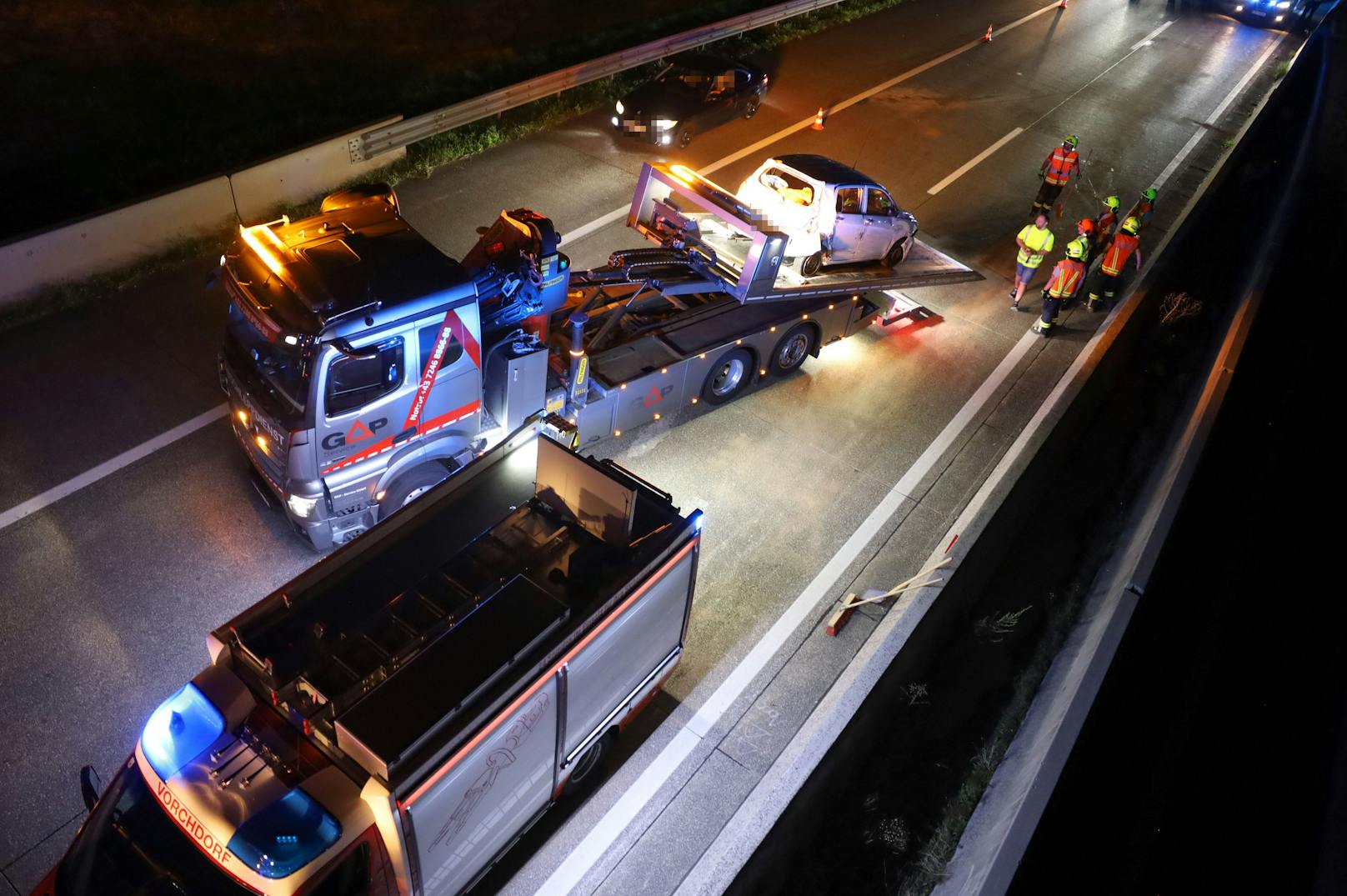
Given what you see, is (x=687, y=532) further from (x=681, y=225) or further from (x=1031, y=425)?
(x=1031, y=425)

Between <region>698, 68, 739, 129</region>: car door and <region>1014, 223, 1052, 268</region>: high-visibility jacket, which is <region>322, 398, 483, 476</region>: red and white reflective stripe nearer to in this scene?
<region>1014, 223, 1052, 268</region>: high-visibility jacket

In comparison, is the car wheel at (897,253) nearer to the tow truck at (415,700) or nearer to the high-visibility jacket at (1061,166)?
the high-visibility jacket at (1061,166)

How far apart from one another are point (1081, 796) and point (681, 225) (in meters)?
7.24

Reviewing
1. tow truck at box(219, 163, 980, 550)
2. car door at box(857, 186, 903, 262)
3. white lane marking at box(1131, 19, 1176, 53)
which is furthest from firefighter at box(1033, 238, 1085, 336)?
white lane marking at box(1131, 19, 1176, 53)

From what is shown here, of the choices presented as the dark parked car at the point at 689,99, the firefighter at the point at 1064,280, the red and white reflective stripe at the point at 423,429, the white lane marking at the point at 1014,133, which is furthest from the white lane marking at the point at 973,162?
the red and white reflective stripe at the point at 423,429

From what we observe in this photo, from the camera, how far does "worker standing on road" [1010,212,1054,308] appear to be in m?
12.8

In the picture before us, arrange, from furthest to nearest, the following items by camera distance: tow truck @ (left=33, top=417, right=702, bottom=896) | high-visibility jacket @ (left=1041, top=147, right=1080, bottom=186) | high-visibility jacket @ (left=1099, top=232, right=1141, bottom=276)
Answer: high-visibility jacket @ (left=1041, top=147, right=1080, bottom=186) → high-visibility jacket @ (left=1099, top=232, right=1141, bottom=276) → tow truck @ (left=33, top=417, right=702, bottom=896)

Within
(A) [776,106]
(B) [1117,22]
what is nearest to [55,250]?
(A) [776,106]

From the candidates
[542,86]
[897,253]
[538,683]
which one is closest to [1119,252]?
[897,253]

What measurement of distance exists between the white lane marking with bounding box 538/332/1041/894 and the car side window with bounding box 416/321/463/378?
3.65m

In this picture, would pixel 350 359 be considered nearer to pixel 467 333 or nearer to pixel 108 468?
pixel 467 333

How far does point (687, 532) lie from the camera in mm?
6602

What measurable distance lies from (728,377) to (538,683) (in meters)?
6.09

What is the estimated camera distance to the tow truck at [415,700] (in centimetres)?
488
